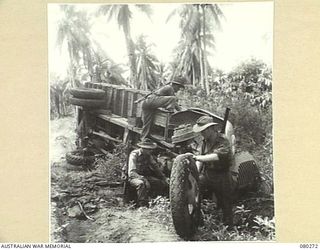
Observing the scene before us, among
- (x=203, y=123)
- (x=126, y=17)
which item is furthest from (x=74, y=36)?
(x=203, y=123)

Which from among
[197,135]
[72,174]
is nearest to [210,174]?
[197,135]

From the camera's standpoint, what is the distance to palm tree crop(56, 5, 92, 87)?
2.56 ft

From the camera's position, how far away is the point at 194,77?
2.55 ft

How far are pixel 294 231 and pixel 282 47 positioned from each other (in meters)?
0.39

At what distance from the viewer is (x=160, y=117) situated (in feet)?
2.57

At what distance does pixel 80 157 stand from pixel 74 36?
0.84 feet

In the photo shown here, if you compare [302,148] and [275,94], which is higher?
[275,94]

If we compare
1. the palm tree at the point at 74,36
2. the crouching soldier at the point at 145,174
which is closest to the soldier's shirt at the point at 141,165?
the crouching soldier at the point at 145,174

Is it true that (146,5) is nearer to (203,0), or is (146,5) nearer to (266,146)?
(203,0)

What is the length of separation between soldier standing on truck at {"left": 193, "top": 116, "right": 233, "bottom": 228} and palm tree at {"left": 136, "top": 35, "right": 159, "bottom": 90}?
130 millimetres

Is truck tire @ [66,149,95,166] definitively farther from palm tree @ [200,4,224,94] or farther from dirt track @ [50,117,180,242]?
palm tree @ [200,4,224,94]

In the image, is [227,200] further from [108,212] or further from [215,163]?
[108,212]

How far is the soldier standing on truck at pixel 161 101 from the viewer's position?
78cm

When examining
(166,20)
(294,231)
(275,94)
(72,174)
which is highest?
(166,20)
